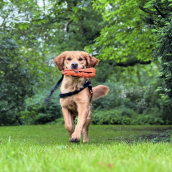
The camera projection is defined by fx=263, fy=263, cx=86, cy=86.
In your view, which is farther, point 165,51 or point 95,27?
point 95,27

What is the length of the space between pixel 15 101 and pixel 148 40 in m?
7.06

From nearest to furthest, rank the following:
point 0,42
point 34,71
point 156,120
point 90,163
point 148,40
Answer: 1. point 90,163
2. point 148,40
3. point 0,42
4. point 34,71
5. point 156,120

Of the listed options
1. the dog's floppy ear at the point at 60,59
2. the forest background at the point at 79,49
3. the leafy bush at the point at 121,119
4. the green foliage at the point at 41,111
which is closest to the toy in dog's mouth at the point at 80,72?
the dog's floppy ear at the point at 60,59

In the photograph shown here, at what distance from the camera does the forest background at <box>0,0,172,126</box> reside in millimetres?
9430

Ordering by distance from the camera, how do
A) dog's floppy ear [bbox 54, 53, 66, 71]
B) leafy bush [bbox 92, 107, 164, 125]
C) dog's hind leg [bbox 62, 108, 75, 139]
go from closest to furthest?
dog's hind leg [bbox 62, 108, 75, 139] < dog's floppy ear [bbox 54, 53, 66, 71] < leafy bush [bbox 92, 107, 164, 125]

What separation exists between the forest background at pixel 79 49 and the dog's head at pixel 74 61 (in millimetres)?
3451

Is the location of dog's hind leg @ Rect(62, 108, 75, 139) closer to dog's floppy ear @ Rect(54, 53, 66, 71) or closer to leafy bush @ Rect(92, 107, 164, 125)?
dog's floppy ear @ Rect(54, 53, 66, 71)

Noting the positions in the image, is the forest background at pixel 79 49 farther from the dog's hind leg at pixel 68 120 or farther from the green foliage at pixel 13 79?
the dog's hind leg at pixel 68 120

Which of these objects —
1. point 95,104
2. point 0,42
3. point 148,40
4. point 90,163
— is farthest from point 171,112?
point 90,163

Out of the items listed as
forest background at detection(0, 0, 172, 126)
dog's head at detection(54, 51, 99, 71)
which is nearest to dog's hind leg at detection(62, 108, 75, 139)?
dog's head at detection(54, 51, 99, 71)

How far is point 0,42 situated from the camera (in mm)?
11211

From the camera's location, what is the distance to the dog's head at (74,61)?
4.82 m

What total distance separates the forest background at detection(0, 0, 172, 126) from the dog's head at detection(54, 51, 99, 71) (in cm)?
345

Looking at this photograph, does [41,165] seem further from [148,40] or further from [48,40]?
[48,40]
